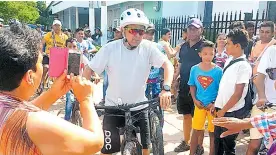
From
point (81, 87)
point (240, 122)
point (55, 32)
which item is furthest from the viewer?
point (55, 32)

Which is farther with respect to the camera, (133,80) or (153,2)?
(153,2)

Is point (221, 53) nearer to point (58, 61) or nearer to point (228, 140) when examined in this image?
point (228, 140)

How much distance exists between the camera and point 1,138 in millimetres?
1277

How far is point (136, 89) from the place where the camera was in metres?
3.04

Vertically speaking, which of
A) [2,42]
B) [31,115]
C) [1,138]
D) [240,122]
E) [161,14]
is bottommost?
[240,122]

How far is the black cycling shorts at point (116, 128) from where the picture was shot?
296cm

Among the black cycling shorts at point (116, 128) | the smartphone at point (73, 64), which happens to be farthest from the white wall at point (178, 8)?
the smartphone at point (73, 64)

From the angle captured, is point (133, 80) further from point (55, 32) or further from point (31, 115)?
point (55, 32)

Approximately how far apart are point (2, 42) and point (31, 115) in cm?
34

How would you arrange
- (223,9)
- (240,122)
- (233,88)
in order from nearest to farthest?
(240,122)
(233,88)
(223,9)

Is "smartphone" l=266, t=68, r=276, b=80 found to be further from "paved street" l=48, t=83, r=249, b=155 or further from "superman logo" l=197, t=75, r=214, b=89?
"paved street" l=48, t=83, r=249, b=155

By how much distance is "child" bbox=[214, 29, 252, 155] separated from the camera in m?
3.16

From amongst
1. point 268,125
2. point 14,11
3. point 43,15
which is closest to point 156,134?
point 268,125

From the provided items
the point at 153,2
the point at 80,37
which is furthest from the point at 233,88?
the point at 153,2
